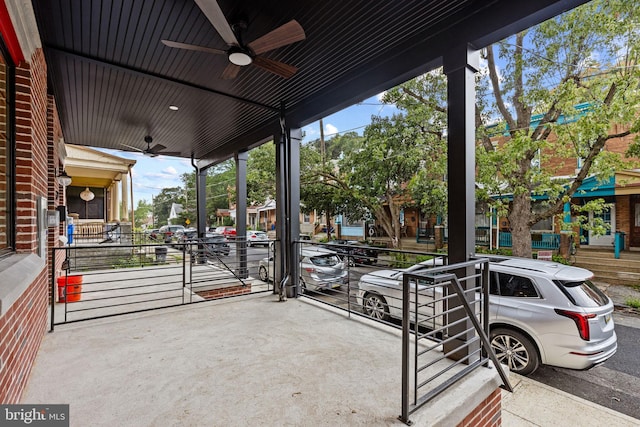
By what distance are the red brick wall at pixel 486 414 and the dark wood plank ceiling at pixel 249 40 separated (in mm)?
2779

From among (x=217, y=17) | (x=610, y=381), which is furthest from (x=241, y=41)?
(x=610, y=381)

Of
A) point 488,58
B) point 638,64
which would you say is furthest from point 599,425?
point 488,58

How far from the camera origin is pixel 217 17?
7.15 ft

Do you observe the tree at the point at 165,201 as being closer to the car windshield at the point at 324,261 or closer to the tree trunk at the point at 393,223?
the tree trunk at the point at 393,223

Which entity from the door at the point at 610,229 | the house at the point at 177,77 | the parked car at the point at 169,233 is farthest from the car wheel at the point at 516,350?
the parked car at the point at 169,233

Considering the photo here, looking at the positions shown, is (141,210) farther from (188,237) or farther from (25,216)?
(25,216)

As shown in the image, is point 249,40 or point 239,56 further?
point 249,40

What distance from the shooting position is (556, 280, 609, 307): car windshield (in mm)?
3162

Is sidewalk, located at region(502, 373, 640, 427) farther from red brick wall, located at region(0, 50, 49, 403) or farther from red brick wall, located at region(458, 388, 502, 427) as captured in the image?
red brick wall, located at region(0, 50, 49, 403)

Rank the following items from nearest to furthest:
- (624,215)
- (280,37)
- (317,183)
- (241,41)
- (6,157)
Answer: (6,157) → (280,37) → (241,41) → (624,215) → (317,183)

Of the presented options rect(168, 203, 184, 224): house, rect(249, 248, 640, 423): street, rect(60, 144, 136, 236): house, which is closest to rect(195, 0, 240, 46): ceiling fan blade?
rect(249, 248, 640, 423): street

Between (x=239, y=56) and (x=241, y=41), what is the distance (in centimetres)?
12

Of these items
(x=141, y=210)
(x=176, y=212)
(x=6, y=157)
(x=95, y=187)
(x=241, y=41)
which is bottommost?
(x=176, y=212)

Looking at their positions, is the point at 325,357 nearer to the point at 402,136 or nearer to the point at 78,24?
the point at 78,24
